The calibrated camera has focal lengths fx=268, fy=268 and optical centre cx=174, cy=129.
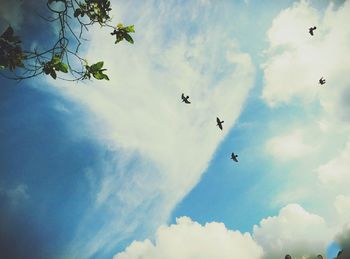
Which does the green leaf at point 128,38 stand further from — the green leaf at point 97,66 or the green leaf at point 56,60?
the green leaf at point 56,60

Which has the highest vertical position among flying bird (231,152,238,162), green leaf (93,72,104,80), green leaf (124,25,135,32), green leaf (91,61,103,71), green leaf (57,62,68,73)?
flying bird (231,152,238,162)

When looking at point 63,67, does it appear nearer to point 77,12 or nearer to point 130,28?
point 77,12

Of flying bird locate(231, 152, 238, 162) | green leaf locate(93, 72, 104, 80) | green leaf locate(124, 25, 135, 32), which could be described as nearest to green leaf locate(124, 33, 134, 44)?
green leaf locate(124, 25, 135, 32)

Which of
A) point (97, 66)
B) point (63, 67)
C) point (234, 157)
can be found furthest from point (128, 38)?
point (234, 157)

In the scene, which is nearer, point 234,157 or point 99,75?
point 99,75

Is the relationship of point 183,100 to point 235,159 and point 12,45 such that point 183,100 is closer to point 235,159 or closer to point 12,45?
point 235,159

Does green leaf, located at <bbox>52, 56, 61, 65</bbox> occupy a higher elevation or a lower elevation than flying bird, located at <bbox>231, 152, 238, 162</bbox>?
lower

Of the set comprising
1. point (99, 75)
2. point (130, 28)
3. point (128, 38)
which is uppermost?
point (130, 28)

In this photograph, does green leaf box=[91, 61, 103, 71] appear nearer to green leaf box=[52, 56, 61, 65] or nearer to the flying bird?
green leaf box=[52, 56, 61, 65]

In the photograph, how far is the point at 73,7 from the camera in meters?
5.64

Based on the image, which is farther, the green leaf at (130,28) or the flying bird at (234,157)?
the flying bird at (234,157)

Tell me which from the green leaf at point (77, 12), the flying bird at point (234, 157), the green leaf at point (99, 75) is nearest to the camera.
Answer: the green leaf at point (99, 75)

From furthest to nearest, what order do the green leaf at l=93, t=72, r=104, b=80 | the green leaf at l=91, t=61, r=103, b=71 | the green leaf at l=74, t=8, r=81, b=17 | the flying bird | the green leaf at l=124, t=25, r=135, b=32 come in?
1. the flying bird
2. the green leaf at l=74, t=8, r=81, b=17
3. the green leaf at l=124, t=25, r=135, b=32
4. the green leaf at l=93, t=72, r=104, b=80
5. the green leaf at l=91, t=61, r=103, b=71

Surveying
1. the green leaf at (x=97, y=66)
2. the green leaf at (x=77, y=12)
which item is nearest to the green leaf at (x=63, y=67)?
the green leaf at (x=97, y=66)
